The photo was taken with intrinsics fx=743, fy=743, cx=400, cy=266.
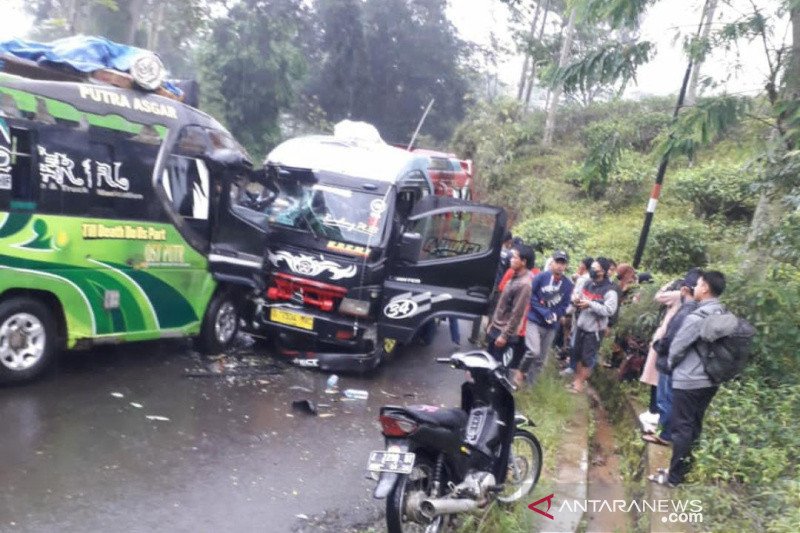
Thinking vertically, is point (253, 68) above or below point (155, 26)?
below

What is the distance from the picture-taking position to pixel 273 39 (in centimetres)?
2653

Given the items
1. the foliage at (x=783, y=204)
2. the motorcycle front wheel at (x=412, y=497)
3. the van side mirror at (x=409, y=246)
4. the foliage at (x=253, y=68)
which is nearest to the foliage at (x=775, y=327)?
the foliage at (x=783, y=204)

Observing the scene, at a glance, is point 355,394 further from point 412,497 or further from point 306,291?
point 412,497

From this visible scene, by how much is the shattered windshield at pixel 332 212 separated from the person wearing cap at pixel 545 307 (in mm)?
1947

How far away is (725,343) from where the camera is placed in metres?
5.29

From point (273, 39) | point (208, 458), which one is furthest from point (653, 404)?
point (273, 39)

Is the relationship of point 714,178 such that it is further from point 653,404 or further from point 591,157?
point 653,404

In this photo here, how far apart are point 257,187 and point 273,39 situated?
19.1 meters

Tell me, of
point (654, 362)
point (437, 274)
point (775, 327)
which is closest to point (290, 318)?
point (437, 274)

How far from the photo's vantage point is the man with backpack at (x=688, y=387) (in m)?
5.44

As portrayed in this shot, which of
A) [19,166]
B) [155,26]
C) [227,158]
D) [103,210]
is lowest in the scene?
[103,210]

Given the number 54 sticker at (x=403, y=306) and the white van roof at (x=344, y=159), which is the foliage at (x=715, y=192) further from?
the number 54 sticker at (x=403, y=306)

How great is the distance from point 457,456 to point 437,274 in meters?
4.19

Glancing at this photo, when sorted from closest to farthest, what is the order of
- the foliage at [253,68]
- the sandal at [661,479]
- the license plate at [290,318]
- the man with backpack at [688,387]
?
the man with backpack at [688,387] → the sandal at [661,479] → the license plate at [290,318] → the foliage at [253,68]
